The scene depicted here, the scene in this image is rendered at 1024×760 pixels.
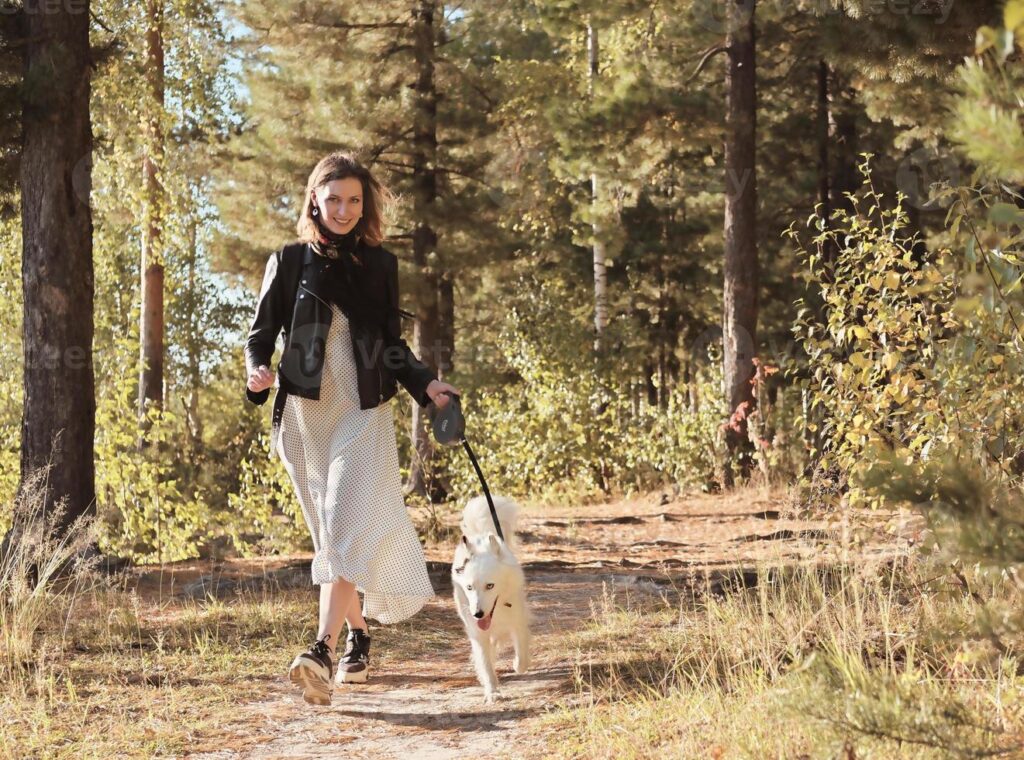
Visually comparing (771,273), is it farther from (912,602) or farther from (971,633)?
(971,633)

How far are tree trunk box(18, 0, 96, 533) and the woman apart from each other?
10.7ft

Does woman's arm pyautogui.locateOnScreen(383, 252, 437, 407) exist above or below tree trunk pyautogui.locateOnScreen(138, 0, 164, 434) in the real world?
below

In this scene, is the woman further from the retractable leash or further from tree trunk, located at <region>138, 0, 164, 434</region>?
tree trunk, located at <region>138, 0, 164, 434</region>

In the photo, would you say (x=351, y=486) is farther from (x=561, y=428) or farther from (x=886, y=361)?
(x=561, y=428)

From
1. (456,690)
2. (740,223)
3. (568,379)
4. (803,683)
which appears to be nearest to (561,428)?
(568,379)

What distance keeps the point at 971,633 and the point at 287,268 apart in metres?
3.03

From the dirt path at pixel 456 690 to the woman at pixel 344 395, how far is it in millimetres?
231

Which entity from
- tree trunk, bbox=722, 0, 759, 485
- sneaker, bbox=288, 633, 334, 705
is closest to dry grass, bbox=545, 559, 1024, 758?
sneaker, bbox=288, 633, 334, 705

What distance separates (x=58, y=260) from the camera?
729 centimetres

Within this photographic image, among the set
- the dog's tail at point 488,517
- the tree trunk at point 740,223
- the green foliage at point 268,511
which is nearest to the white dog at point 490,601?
the dog's tail at point 488,517

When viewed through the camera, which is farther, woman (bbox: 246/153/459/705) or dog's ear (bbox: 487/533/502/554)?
dog's ear (bbox: 487/533/502/554)

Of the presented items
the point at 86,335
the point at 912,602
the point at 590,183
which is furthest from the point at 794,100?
the point at 912,602

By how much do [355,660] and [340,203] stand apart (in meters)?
1.88

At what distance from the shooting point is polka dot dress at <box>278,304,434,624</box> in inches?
175
